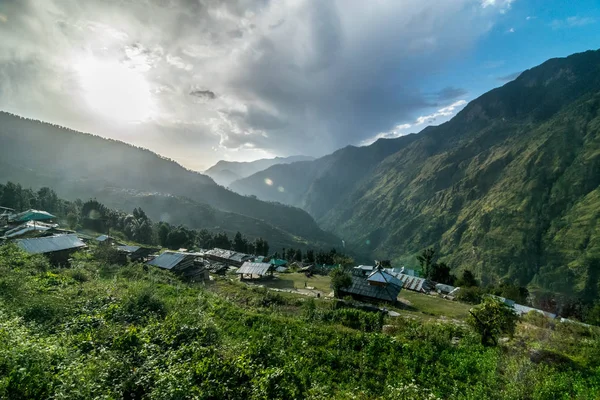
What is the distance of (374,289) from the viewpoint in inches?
1625

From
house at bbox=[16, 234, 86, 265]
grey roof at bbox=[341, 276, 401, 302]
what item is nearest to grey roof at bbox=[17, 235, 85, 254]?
house at bbox=[16, 234, 86, 265]

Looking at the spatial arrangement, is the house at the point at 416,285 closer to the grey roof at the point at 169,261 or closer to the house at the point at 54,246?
the grey roof at the point at 169,261

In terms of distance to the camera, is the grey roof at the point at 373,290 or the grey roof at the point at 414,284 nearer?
the grey roof at the point at 373,290

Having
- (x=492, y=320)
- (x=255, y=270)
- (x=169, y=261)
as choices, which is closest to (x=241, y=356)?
(x=492, y=320)

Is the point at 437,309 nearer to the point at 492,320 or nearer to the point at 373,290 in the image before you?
the point at 373,290

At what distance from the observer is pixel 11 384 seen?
7.05m

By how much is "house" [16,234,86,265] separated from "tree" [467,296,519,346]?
47.9m

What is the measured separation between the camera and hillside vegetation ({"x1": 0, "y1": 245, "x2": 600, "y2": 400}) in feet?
27.7

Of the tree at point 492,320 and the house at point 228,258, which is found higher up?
the tree at point 492,320

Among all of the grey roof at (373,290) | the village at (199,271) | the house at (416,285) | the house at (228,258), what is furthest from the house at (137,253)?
the house at (416,285)

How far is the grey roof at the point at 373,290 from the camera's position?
4006cm

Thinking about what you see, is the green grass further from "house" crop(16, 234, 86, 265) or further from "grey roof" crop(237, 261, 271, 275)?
"house" crop(16, 234, 86, 265)

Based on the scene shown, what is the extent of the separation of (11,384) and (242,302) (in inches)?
943

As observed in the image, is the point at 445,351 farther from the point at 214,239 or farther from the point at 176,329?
the point at 214,239
